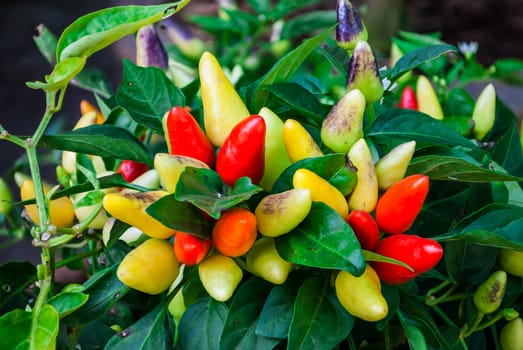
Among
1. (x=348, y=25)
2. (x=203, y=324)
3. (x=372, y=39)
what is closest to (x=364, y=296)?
(x=203, y=324)

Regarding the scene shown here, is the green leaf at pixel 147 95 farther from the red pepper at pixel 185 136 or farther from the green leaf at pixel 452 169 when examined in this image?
the green leaf at pixel 452 169

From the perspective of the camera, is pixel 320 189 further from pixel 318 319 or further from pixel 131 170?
pixel 131 170

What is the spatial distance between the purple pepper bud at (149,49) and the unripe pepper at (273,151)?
0.26m

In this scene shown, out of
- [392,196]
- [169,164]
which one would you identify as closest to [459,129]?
[392,196]

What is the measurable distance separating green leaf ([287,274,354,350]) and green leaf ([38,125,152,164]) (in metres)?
0.18

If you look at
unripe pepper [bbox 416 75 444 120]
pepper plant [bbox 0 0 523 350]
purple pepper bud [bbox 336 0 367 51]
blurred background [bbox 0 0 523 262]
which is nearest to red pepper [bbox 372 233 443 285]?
pepper plant [bbox 0 0 523 350]

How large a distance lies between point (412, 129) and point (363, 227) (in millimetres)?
130

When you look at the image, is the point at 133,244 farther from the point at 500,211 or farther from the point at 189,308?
the point at 500,211

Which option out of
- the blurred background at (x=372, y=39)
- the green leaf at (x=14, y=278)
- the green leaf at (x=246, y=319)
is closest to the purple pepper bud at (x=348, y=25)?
the green leaf at (x=246, y=319)

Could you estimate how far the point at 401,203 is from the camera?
1.52 feet

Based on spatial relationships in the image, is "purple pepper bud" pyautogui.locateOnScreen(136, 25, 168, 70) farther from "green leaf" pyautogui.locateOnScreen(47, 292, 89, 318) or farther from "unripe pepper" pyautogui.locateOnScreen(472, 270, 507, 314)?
"unripe pepper" pyautogui.locateOnScreen(472, 270, 507, 314)

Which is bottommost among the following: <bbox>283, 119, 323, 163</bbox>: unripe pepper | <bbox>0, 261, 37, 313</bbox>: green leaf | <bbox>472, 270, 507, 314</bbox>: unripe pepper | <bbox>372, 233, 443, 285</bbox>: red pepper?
A: <bbox>472, 270, 507, 314</bbox>: unripe pepper

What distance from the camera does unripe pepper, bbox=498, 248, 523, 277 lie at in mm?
575

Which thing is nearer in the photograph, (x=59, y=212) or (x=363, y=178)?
(x=363, y=178)
